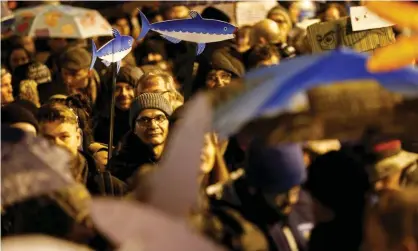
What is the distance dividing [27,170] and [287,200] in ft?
2.72

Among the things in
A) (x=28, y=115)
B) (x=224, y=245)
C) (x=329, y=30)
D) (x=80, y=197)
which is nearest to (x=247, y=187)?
(x=224, y=245)

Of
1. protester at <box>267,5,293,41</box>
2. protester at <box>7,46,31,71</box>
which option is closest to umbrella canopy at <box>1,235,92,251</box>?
protester at <box>267,5,293,41</box>

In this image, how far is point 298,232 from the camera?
3.41 m

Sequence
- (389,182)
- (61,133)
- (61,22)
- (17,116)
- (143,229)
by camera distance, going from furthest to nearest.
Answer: (61,22), (61,133), (17,116), (389,182), (143,229)

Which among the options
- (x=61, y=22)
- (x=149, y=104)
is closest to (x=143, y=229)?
(x=149, y=104)

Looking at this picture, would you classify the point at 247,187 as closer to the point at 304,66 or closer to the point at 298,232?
the point at 298,232

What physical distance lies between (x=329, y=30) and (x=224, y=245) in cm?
328

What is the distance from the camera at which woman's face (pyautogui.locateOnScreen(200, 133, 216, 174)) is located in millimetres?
3277

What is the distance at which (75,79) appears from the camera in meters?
7.44

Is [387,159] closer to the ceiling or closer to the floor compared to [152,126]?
closer to the ceiling

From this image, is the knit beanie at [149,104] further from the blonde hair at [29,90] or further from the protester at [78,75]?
the protester at [78,75]

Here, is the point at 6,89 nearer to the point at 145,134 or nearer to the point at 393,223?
the point at 145,134

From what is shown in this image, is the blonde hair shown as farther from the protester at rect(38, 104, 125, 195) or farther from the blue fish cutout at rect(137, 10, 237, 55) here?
the protester at rect(38, 104, 125, 195)

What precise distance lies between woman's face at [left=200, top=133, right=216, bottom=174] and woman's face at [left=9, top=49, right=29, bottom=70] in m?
5.42
